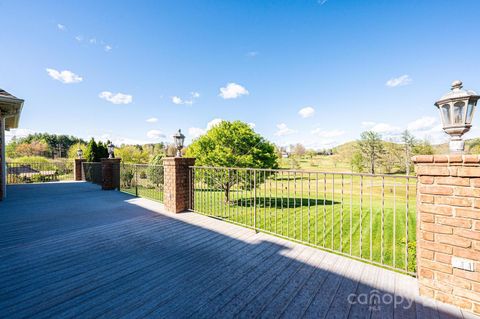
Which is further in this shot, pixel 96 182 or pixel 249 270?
pixel 96 182

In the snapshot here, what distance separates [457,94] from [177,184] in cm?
436

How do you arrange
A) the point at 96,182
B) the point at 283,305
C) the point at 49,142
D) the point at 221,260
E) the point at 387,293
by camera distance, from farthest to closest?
1. the point at 49,142
2. the point at 96,182
3. the point at 221,260
4. the point at 387,293
5. the point at 283,305

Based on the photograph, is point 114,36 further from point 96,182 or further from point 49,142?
point 49,142

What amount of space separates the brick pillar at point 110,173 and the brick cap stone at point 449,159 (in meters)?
8.30

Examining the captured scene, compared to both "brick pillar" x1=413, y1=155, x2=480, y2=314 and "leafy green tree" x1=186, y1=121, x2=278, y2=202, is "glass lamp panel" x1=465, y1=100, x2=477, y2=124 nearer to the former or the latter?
"brick pillar" x1=413, y1=155, x2=480, y2=314

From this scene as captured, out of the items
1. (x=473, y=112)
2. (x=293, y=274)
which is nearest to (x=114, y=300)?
(x=293, y=274)

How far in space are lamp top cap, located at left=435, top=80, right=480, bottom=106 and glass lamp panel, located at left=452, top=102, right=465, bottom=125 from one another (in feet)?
0.19

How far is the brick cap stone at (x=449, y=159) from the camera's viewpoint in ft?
4.87

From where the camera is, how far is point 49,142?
101 feet

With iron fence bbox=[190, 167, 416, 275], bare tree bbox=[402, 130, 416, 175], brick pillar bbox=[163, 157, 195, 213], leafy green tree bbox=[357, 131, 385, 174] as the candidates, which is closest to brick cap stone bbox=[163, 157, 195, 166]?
brick pillar bbox=[163, 157, 195, 213]

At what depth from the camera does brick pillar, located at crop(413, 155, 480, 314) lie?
1.50 metres

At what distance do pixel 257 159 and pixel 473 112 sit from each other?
838cm

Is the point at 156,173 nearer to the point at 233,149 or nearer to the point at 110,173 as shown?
the point at 110,173

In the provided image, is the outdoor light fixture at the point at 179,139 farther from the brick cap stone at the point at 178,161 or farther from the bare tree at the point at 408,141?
the bare tree at the point at 408,141
